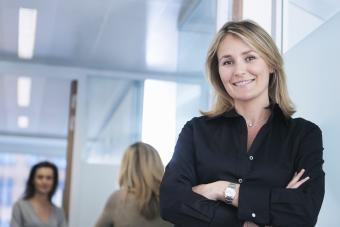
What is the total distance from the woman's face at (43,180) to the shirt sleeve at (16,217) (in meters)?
0.23

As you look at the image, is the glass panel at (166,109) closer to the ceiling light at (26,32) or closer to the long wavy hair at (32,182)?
the long wavy hair at (32,182)

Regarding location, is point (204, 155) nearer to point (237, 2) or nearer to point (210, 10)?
point (237, 2)

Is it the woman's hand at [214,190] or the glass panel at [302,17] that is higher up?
the glass panel at [302,17]

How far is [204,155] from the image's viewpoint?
4.71 feet

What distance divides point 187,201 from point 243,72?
0.38 metres

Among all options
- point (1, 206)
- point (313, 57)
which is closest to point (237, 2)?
point (313, 57)

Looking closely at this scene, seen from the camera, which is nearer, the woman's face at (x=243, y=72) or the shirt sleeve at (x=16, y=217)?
the woman's face at (x=243, y=72)

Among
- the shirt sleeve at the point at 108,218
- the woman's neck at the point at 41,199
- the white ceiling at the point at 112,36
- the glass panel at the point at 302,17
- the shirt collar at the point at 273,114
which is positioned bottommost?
the woman's neck at the point at 41,199

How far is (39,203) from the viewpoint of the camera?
3.75 m

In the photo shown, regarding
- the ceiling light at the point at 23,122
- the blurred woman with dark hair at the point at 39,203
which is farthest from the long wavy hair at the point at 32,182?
the ceiling light at the point at 23,122

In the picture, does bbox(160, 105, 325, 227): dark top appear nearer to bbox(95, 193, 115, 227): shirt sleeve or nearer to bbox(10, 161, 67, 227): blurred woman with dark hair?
bbox(95, 193, 115, 227): shirt sleeve

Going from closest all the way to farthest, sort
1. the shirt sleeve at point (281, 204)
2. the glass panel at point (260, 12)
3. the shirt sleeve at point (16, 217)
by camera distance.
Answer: the shirt sleeve at point (281, 204), the glass panel at point (260, 12), the shirt sleeve at point (16, 217)

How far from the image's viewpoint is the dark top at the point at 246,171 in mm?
1316

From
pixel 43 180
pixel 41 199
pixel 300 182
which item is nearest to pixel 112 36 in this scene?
pixel 43 180
